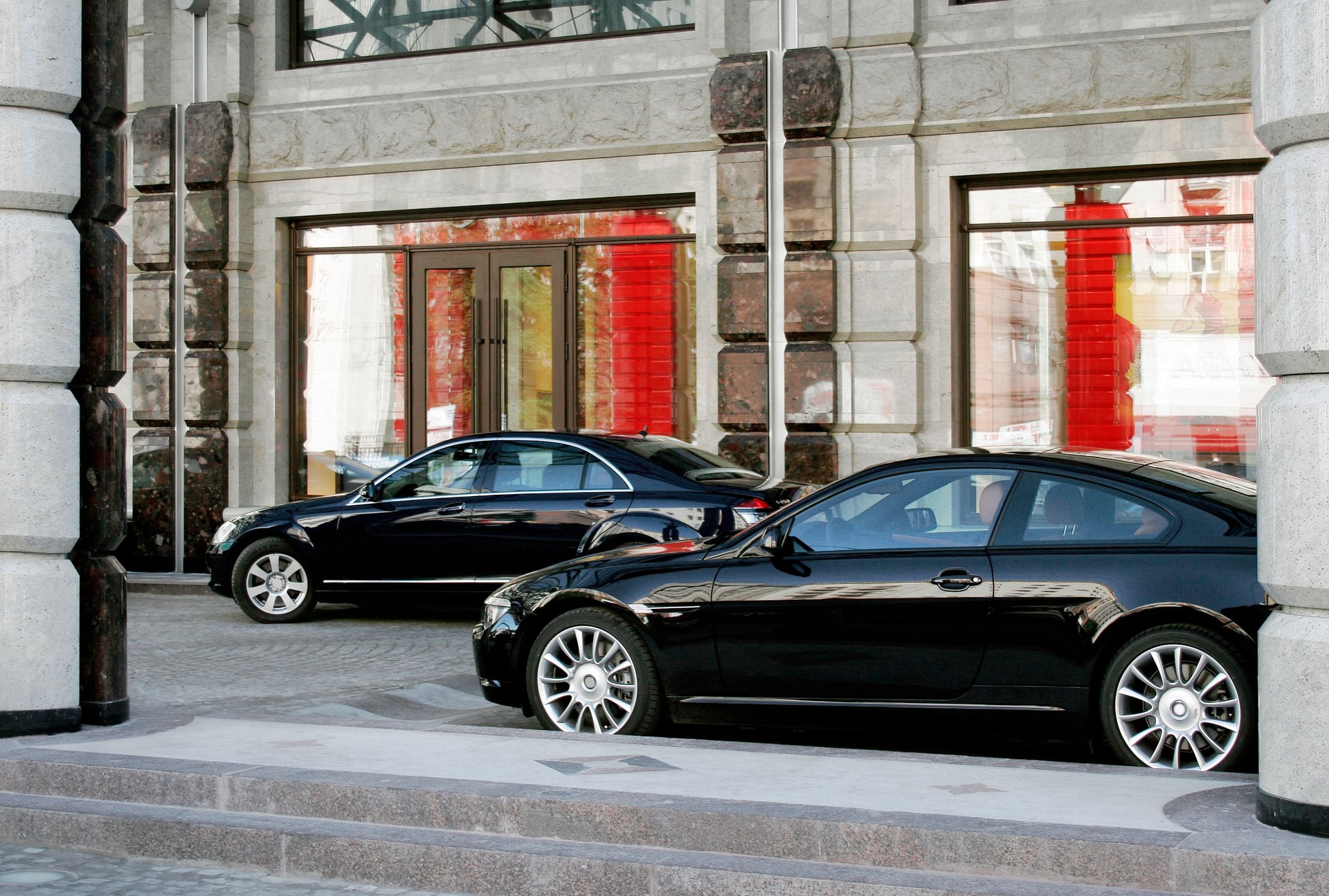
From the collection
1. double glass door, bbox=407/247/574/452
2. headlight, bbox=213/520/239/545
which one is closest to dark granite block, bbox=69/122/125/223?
headlight, bbox=213/520/239/545

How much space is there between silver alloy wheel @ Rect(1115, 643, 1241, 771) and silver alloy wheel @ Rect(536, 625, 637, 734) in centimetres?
216

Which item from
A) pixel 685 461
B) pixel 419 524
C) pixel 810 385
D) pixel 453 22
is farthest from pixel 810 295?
pixel 453 22

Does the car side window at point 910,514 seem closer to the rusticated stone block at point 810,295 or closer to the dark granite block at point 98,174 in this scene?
the dark granite block at point 98,174

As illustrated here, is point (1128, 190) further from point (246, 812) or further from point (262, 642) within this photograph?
point (246, 812)

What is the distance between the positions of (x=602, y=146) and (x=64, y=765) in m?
9.90

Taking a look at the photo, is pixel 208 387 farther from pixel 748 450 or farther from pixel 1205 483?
pixel 1205 483

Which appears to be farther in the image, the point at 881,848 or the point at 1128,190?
the point at 1128,190

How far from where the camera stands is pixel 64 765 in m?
6.20

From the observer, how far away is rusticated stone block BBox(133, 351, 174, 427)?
16.5 metres

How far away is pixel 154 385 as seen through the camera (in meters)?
16.6

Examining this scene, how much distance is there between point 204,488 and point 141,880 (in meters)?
11.4

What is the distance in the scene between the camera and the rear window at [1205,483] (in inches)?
268

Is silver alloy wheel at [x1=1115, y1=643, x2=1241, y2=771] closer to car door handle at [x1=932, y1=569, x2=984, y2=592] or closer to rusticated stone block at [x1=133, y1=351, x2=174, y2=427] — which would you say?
car door handle at [x1=932, y1=569, x2=984, y2=592]

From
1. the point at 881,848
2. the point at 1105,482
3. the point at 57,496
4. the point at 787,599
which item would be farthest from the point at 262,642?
the point at 881,848
